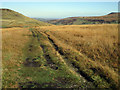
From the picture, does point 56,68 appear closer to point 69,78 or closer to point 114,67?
point 69,78

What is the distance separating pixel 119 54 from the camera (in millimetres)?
8953

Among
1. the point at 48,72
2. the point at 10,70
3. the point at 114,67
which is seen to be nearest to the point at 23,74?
the point at 10,70

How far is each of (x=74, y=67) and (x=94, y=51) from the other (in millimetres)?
3484

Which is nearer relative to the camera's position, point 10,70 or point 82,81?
point 82,81

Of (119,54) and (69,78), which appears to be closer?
(69,78)

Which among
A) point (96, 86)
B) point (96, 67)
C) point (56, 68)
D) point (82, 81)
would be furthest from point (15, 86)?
point (96, 67)

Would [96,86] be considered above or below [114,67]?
below

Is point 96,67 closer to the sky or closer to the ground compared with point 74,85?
closer to the sky

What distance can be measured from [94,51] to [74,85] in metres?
5.45

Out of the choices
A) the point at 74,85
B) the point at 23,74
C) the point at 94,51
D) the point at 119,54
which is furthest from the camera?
the point at 94,51

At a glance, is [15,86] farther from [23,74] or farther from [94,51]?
[94,51]

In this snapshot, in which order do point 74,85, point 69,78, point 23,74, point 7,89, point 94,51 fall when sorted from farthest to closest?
point 94,51 < point 23,74 < point 69,78 < point 74,85 < point 7,89

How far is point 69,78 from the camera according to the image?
21.3ft

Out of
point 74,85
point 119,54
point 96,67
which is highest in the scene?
point 119,54
